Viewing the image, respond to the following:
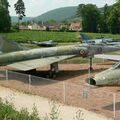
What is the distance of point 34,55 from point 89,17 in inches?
4323

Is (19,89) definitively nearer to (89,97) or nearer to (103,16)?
(89,97)

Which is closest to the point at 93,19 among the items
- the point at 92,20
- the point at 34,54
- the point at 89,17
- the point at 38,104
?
the point at 92,20

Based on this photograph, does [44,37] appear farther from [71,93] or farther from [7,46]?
[71,93]

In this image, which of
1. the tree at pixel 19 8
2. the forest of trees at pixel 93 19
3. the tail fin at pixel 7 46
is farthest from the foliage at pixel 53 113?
the tree at pixel 19 8

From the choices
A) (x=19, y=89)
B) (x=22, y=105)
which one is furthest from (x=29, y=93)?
(x=22, y=105)

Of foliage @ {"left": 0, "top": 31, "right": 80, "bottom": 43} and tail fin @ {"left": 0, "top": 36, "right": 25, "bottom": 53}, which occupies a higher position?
tail fin @ {"left": 0, "top": 36, "right": 25, "bottom": 53}

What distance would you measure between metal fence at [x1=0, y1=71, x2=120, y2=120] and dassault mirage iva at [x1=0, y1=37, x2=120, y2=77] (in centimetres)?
150

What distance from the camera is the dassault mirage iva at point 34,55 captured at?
2597 centimetres

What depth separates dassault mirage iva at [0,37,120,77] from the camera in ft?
85.2

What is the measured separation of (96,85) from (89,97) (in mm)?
1824

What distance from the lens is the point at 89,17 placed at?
135 m

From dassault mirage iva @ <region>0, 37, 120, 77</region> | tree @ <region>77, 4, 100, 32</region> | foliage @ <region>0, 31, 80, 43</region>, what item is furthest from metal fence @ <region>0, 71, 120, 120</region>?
tree @ <region>77, 4, 100, 32</region>

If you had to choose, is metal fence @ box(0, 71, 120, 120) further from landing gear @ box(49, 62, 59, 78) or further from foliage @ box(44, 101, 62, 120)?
landing gear @ box(49, 62, 59, 78)

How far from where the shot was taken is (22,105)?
728 inches
